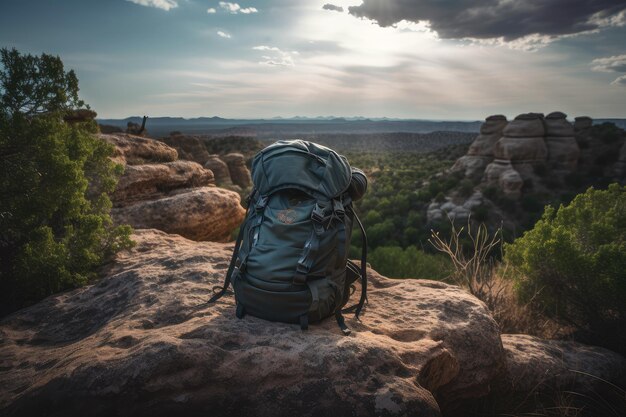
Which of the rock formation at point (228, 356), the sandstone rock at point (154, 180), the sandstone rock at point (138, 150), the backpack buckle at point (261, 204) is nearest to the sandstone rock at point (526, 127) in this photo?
the sandstone rock at point (154, 180)

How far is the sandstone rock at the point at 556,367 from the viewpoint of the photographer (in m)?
3.22

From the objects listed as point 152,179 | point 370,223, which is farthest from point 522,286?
point 370,223

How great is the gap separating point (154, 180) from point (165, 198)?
55cm

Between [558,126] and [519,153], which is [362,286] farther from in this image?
[558,126]

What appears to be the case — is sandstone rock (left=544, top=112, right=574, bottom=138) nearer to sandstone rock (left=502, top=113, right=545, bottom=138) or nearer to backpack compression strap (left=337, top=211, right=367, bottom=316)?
sandstone rock (left=502, top=113, right=545, bottom=138)

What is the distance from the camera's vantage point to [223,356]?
2.06 metres

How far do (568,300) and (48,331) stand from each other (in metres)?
5.71

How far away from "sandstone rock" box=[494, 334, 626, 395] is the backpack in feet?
5.56

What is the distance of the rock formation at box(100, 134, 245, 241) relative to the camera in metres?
6.02

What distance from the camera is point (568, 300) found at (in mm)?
4664

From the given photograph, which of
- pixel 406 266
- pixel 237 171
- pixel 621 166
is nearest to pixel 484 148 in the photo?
pixel 621 166

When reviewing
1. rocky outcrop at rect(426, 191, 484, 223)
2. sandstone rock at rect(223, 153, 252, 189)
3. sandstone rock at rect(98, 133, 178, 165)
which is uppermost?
sandstone rock at rect(98, 133, 178, 165)

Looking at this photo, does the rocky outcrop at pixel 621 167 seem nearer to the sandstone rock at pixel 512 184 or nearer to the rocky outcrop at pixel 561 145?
the rocky outcrop at pixel 561 145

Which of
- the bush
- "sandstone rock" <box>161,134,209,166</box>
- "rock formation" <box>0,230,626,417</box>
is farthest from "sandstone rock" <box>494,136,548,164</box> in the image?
"rock formation" <box>0,230,626,417</box>
